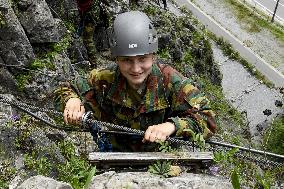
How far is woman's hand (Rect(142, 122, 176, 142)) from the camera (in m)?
4.09

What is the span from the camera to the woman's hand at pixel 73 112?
447 centimetres

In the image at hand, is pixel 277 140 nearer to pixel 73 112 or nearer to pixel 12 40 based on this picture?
pixel 12 40

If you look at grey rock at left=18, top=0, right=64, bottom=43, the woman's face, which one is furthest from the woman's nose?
grey rock at left=18, top=0, right=64, bottom=43

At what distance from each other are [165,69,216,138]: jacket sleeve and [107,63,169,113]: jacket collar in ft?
0.38

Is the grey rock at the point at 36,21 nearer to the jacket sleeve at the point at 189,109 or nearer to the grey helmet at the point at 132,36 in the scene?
the grey helmet at the point at 132,36

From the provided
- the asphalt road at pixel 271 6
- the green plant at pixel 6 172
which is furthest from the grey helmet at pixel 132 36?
the asphalt road at pixel 271 6

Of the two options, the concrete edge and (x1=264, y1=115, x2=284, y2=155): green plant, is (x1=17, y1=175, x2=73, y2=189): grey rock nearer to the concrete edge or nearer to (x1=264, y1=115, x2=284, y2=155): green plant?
(x1=264, y1=115, x2=284, y2=155): green plant

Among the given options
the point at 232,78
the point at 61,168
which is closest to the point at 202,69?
the point at 232,78

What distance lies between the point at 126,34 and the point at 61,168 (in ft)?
7.24

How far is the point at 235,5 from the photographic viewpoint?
48312mm

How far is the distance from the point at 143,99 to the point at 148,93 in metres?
0.09

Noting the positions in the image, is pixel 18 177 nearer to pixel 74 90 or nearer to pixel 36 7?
pixel 74 90

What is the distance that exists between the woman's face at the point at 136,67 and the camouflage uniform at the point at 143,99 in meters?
0.20

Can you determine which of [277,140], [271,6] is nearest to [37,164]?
[277,140]
